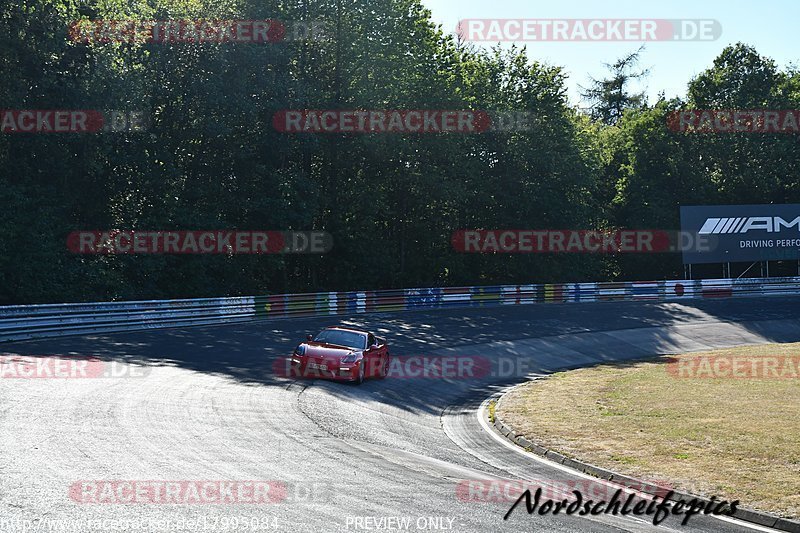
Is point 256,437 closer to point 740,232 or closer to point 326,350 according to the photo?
point 326,350

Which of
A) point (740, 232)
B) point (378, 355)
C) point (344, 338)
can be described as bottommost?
point (378, 355)

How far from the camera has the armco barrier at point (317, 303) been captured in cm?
2614

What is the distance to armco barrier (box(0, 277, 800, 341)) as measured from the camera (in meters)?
26.1

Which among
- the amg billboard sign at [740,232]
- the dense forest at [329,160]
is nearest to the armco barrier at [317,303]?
the amg billboard sign at [740,232]

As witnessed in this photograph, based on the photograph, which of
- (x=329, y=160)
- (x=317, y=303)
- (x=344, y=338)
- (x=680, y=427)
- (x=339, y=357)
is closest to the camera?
(x=680, y=427)

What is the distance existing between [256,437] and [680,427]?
353 inches

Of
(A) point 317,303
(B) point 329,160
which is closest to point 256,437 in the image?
(A) point 317,303

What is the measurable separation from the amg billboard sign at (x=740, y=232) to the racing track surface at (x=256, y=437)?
25.3 meters

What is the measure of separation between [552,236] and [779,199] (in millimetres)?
21160

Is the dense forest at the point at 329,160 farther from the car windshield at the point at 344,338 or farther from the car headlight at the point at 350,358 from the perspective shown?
the car headlight at the point at 350,358

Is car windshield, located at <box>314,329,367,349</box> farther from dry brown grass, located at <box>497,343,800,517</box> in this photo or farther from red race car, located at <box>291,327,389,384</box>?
dry brown grass, located at <box>497,343,800,517</box>

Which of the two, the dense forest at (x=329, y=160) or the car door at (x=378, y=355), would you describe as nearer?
the car door at (x=378, y=355)

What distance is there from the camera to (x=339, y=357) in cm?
2108

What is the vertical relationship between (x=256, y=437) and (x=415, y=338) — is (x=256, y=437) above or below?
above
